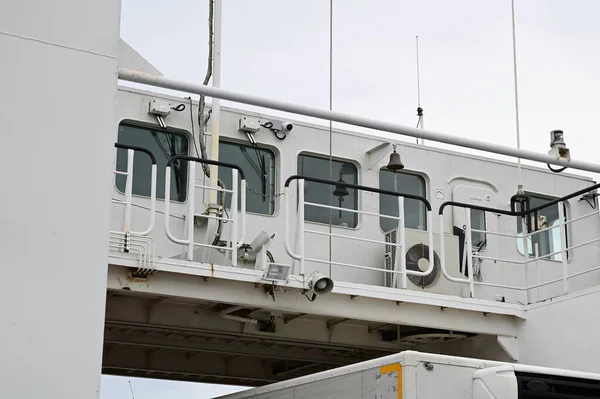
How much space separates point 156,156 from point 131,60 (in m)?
4.35

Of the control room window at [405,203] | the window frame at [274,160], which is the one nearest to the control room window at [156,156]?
the window frame at [274,160]

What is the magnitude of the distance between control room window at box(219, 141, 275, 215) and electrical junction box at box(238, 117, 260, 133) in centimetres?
21

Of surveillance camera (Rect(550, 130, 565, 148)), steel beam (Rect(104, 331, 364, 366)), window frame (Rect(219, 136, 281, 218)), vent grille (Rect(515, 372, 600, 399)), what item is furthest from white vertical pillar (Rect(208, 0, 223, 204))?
vent grille (Rect(515, 372, 600, 399))

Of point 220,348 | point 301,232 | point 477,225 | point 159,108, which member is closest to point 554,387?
point 301,232

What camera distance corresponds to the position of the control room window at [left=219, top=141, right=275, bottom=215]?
37.3ft

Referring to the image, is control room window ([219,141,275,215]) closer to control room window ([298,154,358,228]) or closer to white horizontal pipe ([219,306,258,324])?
control room window ([298,154,358,228])

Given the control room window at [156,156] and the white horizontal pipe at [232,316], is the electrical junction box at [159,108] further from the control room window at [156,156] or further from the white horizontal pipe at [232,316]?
the white horizontal pipe at [232,316]

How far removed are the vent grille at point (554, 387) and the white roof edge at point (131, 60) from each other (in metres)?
3.46

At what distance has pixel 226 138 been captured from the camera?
11.5m

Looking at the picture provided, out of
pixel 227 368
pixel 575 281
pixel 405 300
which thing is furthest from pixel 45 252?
pixel 575 281

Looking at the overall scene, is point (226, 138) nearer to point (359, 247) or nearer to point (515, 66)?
point (359, 247)

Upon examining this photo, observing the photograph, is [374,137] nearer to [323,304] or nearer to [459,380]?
[323,304]

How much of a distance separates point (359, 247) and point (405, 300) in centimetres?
171

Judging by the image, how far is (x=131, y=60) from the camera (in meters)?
6.84
